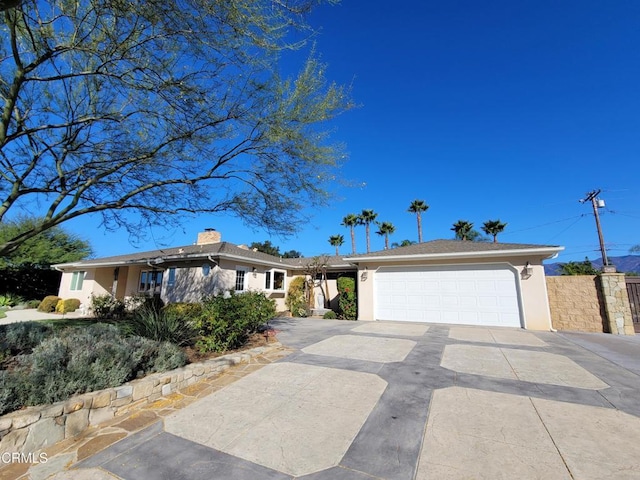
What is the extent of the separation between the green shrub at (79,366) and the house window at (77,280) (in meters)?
16.4

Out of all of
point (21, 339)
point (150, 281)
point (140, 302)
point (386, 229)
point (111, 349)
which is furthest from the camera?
point (386, 229)

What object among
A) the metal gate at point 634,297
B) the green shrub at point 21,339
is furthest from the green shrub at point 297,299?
the metal gate at point 634,297

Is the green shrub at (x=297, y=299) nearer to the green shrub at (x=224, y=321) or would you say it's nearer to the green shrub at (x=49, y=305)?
the green shrub at (x=224, y=321)

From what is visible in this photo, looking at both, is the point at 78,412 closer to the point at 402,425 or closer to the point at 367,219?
the point at 402,425

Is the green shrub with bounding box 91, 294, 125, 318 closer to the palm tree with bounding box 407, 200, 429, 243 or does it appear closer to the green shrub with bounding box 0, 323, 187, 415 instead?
the green shrub with bounding box 0, 323, 187, 415

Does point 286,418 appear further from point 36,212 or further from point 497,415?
point 36,212

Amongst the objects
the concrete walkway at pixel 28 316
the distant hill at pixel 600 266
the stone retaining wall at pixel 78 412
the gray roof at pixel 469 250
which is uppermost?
the distant hill at pixel 600 266

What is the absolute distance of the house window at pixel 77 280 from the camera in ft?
56.1

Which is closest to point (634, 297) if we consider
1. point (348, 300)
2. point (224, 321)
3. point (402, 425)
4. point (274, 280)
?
point (348, 300)

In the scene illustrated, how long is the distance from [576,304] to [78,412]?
1402 centimetres

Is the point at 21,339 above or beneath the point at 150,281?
beneath

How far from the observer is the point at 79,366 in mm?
3496

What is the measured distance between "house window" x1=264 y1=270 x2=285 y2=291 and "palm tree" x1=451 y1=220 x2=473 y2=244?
833 inches

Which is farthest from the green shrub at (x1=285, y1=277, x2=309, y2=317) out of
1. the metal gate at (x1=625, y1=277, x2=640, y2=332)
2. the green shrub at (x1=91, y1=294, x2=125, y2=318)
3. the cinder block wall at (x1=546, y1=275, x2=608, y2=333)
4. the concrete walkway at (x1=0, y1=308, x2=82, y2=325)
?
the metal gate at (x1=625, y1=277, x2=640, y2=332)
